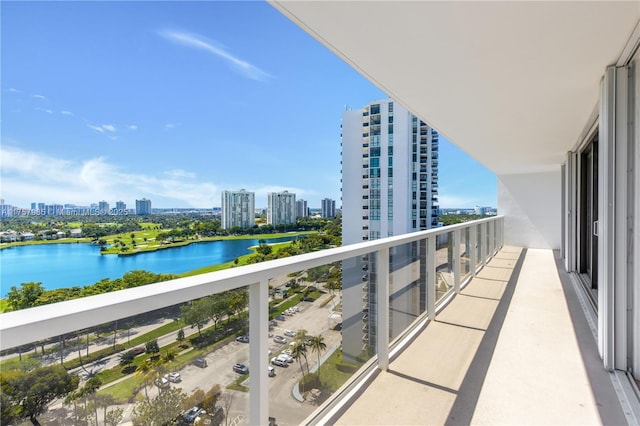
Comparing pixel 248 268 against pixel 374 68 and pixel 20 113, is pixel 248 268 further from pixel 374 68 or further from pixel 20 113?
pixel 20 113

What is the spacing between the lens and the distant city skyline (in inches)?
792

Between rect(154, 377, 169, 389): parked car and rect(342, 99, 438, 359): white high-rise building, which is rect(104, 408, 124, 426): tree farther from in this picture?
rect(342, 99, 438, 359): white high-rise building

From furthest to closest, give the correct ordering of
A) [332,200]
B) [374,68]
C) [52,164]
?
[332,200] → [52,164] → [374,68]

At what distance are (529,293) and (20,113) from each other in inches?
1499

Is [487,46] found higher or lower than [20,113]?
lower

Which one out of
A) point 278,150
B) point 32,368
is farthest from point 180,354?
point 278,150

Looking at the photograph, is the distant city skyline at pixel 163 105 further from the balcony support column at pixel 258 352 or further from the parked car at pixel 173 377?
the parked car at pixel 173 377

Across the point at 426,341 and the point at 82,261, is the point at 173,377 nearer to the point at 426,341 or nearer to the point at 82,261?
the point at 426,341

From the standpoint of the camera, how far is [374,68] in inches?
125

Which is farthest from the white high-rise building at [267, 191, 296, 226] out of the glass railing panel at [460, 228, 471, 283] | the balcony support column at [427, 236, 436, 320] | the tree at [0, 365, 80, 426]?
the tree at [0, 365, 80, 426]

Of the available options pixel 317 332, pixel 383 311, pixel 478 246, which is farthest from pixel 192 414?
pixel 478 246

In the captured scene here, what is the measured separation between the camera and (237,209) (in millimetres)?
23688

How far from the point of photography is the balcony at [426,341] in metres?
1.06

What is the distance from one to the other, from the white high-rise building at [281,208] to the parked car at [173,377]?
79.0 ft
